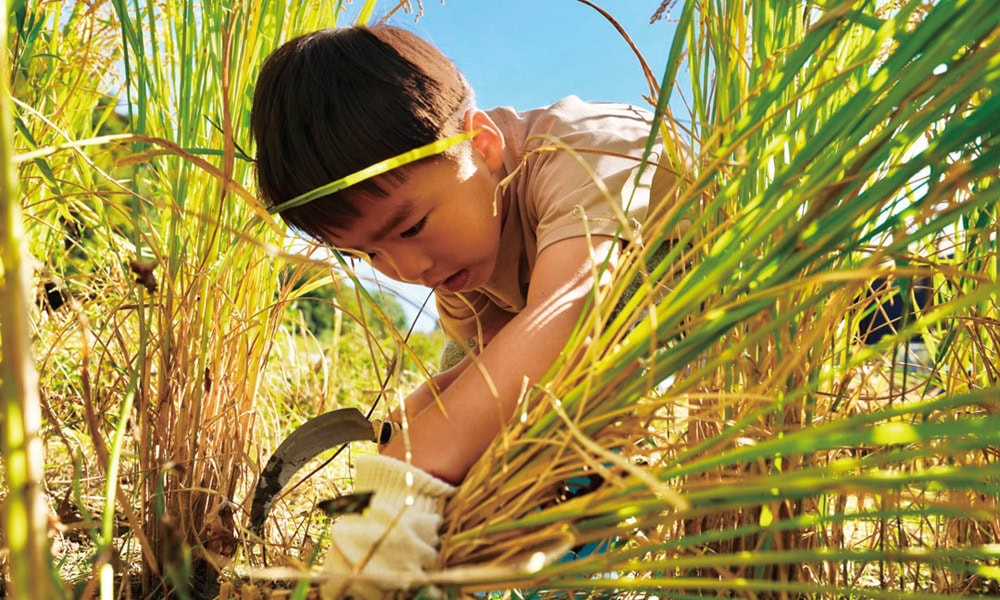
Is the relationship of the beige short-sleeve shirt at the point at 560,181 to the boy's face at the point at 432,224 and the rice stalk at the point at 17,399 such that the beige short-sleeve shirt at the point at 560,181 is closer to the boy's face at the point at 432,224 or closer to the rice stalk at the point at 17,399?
the boy's face at the point at 432,224

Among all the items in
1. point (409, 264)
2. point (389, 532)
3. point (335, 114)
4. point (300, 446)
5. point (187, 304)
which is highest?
point (335, 114)

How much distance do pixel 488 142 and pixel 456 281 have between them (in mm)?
224

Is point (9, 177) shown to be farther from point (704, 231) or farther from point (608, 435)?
point (704, 231)

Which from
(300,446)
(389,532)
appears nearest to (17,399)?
(389,532)

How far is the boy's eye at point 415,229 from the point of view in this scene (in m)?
0.99

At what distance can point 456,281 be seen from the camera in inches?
45.4

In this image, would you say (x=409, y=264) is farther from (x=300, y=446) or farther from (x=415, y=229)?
(x=300, y=446)

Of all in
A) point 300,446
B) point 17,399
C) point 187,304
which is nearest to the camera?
point 17,399

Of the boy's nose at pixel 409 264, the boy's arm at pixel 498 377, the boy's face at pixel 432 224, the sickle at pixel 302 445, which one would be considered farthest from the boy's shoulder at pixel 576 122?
the sickle at pixel 302 445

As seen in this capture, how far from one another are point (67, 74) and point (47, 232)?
1.24ft

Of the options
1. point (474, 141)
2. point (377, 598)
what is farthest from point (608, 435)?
point (474, 141)

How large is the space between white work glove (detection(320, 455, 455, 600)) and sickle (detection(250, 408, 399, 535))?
0.66ft

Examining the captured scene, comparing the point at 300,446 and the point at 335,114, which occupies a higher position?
the point at 335,114

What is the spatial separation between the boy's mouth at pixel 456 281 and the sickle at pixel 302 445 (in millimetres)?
360
